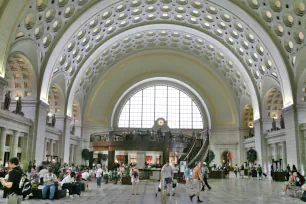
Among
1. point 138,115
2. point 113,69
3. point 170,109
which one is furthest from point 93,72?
point 170,109

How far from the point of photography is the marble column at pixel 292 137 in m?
25.7

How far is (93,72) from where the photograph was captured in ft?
128

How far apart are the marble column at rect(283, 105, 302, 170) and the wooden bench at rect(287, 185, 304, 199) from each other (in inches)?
437

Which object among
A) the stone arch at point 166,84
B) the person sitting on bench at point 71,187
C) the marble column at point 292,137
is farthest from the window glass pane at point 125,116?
the person sitting on bench at point 71,187

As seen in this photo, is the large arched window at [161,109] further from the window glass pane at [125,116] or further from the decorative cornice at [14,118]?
the decorative cornice at [14,118]

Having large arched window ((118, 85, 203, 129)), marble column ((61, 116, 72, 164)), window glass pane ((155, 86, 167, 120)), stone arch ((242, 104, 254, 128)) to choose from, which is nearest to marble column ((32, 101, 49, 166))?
marble column ((61, 116, 72, 164))

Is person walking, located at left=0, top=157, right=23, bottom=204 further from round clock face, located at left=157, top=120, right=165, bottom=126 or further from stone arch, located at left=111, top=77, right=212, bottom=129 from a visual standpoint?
round clock face, located at left=157, top=120, right=165, bottom=126

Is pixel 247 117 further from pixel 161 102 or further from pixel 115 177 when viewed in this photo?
pixel 115 177

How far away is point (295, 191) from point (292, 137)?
42.4 ft

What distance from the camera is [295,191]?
48.5 ft

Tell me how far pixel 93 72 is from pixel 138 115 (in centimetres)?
1041

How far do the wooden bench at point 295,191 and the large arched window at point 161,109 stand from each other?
29803 mm

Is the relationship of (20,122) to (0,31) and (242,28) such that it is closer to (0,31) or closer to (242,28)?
(0,31)

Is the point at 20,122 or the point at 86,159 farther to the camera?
the point at 86,159
